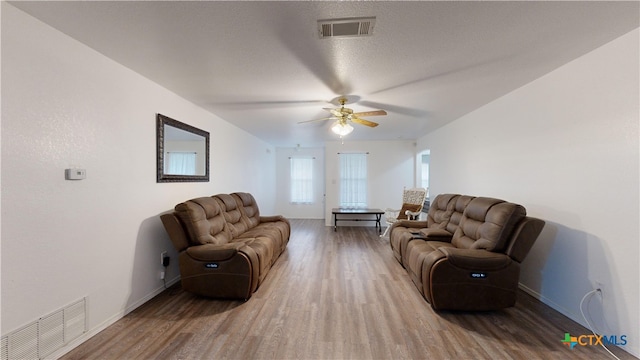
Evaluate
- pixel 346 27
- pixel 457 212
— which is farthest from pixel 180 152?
pixel 457 212

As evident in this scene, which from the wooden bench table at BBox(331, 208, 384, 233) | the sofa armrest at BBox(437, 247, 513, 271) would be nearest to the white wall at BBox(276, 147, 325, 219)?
the wooden bench table at BBox(331, 208, 384, 233)

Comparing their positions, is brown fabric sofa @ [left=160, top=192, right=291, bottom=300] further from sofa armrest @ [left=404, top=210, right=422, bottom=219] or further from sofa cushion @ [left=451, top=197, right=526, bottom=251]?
sofa armrest @ [left=404, top=210, right=422, bottom=219]

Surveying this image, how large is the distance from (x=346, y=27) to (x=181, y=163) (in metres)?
2.62

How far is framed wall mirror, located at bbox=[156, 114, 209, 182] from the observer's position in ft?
9.05

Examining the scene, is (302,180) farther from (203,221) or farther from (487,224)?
(487,224)

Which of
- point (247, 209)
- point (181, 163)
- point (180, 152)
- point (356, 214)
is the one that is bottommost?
point (356, 214)

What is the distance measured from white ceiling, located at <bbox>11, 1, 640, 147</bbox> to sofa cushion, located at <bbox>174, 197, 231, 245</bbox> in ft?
4.45

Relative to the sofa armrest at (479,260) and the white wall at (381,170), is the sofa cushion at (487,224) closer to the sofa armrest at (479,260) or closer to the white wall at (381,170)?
the sofa armrest at (479,260)

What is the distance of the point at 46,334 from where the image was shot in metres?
1.68

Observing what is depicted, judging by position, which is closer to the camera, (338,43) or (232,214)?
(338,43)

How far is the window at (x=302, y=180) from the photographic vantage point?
7.73 m

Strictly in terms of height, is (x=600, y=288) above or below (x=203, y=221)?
below

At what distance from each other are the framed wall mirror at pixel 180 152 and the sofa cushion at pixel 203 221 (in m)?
0.44

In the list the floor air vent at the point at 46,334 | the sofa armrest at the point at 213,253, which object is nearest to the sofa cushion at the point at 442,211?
the sofa armrest at the point at 213,253
